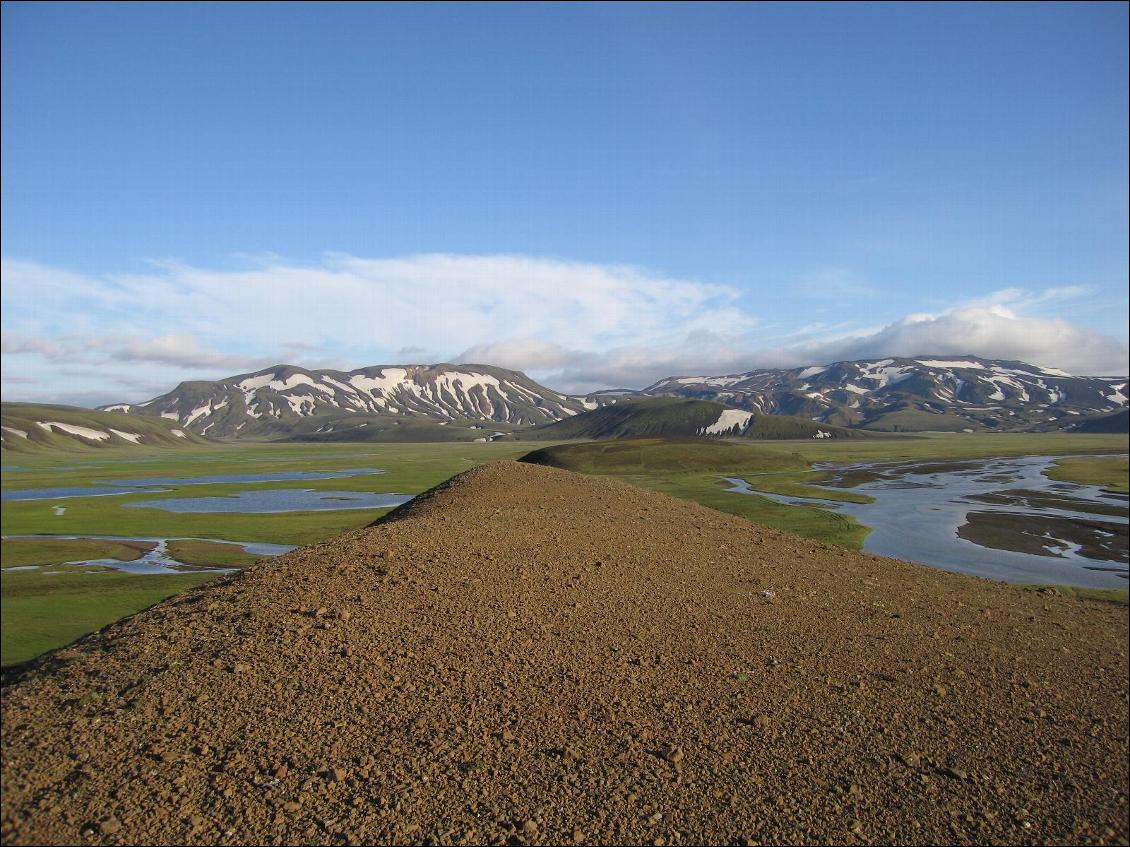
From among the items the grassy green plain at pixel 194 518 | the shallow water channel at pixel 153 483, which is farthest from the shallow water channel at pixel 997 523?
the shallow water channel at pixel 153 483

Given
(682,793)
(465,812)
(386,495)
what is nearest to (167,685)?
(465,812)

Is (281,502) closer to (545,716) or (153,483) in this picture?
(153,483)

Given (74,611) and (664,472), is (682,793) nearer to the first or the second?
(74,611)

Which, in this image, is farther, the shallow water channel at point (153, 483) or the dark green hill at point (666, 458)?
the dark green hill at point (666, 458)

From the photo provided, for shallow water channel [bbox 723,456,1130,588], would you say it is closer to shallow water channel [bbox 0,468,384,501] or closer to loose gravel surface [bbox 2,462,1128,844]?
loose gravel surface [bbox 2,462,1128,844]

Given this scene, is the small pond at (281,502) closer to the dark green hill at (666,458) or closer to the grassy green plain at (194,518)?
the grassy green plain at (194,518)

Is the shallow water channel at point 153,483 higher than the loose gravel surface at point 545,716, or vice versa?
the loose gravel surface at point 545,716
